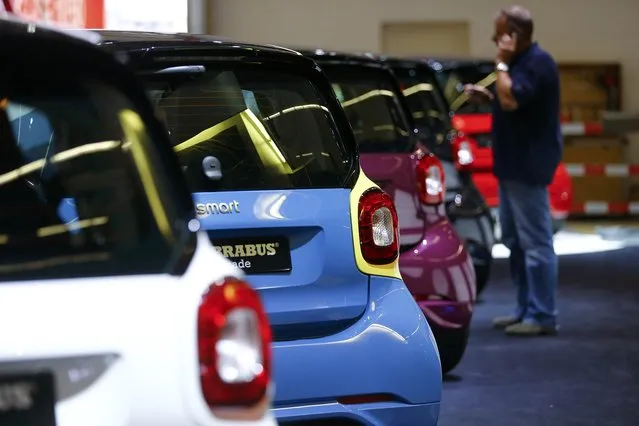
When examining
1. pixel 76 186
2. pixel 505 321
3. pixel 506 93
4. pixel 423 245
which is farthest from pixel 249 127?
pixel 505 321

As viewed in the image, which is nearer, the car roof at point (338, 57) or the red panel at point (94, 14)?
the car roof at point (338, 57)

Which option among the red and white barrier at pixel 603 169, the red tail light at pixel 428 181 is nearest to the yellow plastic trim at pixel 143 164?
the red tail light at pixel 428 181

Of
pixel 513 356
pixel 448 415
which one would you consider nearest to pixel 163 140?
pixel 448 415

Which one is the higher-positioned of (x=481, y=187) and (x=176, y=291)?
(x=176, y=291)

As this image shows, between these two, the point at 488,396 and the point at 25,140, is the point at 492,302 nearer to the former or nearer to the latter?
the point at 488,396

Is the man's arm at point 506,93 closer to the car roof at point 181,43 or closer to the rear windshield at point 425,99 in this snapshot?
the rear windshield at point 425,99

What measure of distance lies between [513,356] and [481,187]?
13.2 ft

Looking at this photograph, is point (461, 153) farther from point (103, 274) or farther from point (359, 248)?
point (103, 274)

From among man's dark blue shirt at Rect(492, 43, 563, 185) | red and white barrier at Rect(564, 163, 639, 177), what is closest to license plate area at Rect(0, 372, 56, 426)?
man's dark blue shirt at Rect(492, 43, 563, 185)

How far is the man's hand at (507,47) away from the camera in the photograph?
8.33m

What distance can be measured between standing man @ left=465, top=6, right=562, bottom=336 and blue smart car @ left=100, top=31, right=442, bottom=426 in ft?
11.6

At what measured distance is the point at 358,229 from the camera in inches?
177

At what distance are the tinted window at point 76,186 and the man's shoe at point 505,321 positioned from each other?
20.3 ft

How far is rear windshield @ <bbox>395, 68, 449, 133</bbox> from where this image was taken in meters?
9.61
